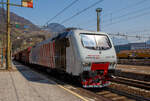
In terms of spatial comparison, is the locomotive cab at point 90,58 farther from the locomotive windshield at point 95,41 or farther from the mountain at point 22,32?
the mountain at point 22,32

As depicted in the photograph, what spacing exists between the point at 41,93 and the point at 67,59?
8.53 ft

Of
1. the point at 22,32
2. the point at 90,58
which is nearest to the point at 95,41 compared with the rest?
the point at 90,58

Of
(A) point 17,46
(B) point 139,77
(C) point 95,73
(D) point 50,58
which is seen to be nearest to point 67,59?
(C) point 95,73

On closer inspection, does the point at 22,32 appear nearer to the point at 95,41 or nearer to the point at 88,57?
the point at 95,41

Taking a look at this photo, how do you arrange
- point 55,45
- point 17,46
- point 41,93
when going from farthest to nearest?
point 17,46 < point 55,45 < point 41,93

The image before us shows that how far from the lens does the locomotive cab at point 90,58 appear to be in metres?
8.41

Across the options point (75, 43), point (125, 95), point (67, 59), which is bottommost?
point (125, 95)

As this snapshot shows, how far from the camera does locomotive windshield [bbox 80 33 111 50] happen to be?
354 inches

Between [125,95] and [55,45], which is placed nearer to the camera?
[125,95]

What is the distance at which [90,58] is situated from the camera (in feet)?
28.0

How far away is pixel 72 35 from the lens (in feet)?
29.9

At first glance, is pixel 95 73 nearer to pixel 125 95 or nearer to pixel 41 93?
pixel 125 95

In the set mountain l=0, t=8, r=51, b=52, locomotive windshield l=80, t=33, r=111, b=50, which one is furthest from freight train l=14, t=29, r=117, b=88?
mountain l=0, t=8, r=51, b=52

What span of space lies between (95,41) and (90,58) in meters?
1.22
